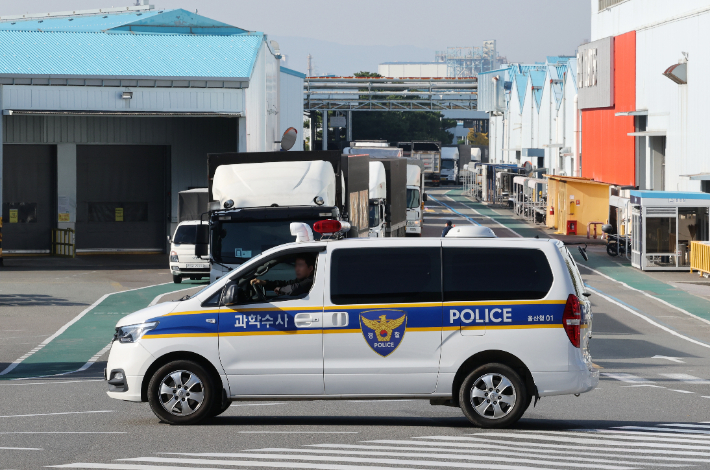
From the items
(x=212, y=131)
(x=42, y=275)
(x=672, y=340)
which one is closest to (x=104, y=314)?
(x=42, y=275)

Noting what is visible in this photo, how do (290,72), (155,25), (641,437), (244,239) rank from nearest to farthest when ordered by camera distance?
(641,437) < (244,239) < (155,25) < (290,72)

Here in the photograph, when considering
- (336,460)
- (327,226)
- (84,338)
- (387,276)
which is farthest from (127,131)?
(336,460)

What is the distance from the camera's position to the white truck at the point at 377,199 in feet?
93.1

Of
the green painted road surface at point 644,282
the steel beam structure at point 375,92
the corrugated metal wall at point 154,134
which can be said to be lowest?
the green painted road surface at point 644,282

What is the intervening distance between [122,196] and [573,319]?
3562 cm

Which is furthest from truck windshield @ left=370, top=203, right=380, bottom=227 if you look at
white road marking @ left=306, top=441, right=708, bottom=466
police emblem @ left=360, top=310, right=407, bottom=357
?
white road marking @ left=306, top=441, right=708, bottom=466

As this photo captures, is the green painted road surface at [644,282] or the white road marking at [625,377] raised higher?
the green painted road surface at [644,282]

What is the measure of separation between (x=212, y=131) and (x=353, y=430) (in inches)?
1329

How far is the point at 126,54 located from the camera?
3809 cm

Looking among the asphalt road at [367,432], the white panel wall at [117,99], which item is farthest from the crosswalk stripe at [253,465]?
the white panel wall at [117,99]

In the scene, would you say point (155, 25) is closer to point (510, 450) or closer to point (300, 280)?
point (300, 280)

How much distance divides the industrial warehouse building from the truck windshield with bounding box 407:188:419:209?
6772mm

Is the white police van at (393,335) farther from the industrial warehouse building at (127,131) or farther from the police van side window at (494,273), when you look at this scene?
the industrial warehouse building at (127,131)

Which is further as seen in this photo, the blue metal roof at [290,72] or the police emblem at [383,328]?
the blue metal roof at [290,72]
